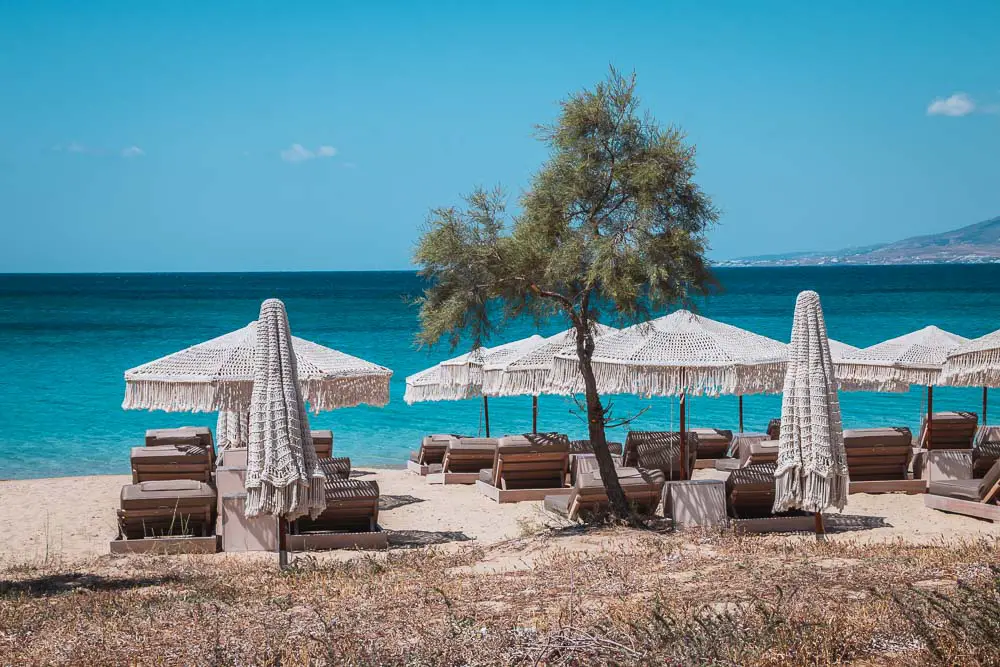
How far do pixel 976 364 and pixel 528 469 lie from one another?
17.5 feet

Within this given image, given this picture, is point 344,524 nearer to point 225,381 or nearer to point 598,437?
point 225,381

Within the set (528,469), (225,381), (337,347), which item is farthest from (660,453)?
(337,347)

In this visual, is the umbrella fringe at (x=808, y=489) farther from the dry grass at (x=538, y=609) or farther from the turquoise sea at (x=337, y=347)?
the turquoise sea at (x=337, y=347)

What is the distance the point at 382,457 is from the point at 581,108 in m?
11.4

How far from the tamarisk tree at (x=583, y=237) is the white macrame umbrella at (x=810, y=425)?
3.75ft

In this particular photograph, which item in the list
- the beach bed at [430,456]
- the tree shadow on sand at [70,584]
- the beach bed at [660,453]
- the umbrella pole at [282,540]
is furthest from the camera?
the beach bed at [430,456]

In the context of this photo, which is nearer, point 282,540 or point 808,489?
point 282,540

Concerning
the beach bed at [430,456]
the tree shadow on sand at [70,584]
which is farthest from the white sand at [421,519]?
the tree shadow on sand at [70,584]

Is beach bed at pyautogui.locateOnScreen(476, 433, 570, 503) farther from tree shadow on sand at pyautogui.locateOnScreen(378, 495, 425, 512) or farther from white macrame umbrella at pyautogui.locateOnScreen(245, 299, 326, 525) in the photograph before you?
white macrame umbrella at pyautogui.locateOnScreen(245, 299, 326, 525)

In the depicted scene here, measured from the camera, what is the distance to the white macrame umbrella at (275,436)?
7793 mm

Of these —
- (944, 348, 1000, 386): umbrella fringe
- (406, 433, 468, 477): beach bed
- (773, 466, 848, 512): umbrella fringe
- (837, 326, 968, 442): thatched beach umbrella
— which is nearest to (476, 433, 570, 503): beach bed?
(406, 433, 468, 477): beach bed

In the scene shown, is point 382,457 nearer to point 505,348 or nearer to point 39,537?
point 505,348

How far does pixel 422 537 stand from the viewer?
983cm

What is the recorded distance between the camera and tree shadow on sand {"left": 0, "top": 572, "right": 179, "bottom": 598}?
22.5 ft
